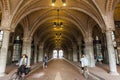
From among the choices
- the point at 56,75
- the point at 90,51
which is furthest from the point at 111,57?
the point at 90,51

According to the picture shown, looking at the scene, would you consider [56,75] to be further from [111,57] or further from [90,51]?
[90,51]

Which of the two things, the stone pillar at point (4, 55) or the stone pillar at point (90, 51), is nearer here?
the stone pillar at point (4, 55)

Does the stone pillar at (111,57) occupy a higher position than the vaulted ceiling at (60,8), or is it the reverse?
the vaulted ceiling at (60,8)

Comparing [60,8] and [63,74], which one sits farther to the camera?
[60,8]

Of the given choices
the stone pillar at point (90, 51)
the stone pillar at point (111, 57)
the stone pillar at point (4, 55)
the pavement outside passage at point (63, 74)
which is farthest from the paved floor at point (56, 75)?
the stone pillar at point (90, 51)

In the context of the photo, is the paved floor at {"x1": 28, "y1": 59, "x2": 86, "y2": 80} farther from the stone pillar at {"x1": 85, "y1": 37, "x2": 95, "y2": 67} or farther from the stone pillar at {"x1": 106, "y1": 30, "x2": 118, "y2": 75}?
the stone pillar at {"x1": 85, "y1": 37, "x2": 95, "y2": 67}

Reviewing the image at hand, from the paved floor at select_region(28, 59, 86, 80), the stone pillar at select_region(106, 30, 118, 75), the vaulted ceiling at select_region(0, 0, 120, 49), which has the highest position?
the vaulted ceiling at select_region(0, 0, 120, 49)

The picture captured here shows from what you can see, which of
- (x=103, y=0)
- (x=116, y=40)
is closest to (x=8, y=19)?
(x=103, y=0)

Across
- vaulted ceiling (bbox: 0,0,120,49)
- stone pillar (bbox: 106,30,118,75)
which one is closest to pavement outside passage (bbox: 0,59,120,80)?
stone pillar (bbox: 106,30,118,75)

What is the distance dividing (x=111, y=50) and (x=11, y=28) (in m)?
9.15

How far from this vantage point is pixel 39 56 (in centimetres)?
2661

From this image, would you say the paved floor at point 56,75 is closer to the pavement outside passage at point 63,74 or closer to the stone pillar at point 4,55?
the pavement outside passage at point 63,74

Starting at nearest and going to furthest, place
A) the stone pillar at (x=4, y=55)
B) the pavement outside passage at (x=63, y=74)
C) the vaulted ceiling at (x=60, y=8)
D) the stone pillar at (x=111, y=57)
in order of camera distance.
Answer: the pavement outside passage at (x=63, y=74) → the stone pillar at (x=4, y=55) → the stone pillar at (x=111, y=57) → the vaulted ceiling at (x=60, y=8)

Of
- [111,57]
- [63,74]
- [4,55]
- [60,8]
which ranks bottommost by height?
[63,74]
